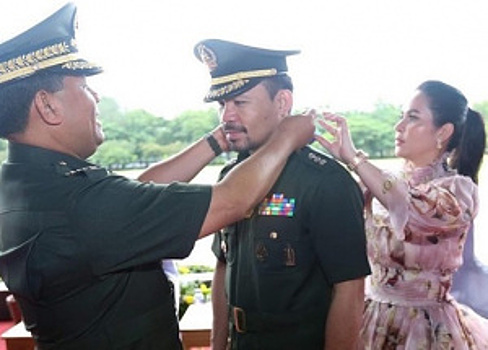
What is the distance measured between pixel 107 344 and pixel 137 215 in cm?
30

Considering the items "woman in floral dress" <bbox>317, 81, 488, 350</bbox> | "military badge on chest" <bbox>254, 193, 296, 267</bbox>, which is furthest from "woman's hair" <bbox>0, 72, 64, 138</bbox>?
"woman in floral dress" <bbox>317, 81, 488, 350</bbox>

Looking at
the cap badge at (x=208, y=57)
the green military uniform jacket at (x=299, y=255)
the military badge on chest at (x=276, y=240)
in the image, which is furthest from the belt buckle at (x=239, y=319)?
the cap badge at (x=208, y=57)

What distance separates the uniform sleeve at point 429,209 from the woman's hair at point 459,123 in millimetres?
204

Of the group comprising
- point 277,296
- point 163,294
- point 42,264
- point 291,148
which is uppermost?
point 291,148

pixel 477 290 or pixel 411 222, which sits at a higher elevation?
pixel 411 222

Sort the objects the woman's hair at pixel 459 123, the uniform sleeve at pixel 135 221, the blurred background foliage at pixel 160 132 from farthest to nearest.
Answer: the blurred background foliage at pixel 160 132, the woman's hair at pixel 459 123, the uniform sleeve at pixel 135 221

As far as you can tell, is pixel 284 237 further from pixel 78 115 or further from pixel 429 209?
pixel 78 115

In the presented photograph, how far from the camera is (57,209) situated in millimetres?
877

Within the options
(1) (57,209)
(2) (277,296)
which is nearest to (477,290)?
(2) (277,296)

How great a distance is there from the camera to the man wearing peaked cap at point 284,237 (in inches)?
46.8

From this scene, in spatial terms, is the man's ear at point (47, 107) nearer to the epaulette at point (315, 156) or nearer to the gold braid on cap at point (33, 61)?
the gold braid on cap at point (33, 61)

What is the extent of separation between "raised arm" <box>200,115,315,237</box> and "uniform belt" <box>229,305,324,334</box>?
0.43 metres

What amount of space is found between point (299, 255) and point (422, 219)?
0.46m

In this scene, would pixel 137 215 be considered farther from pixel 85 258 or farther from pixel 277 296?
pixel 277 296
